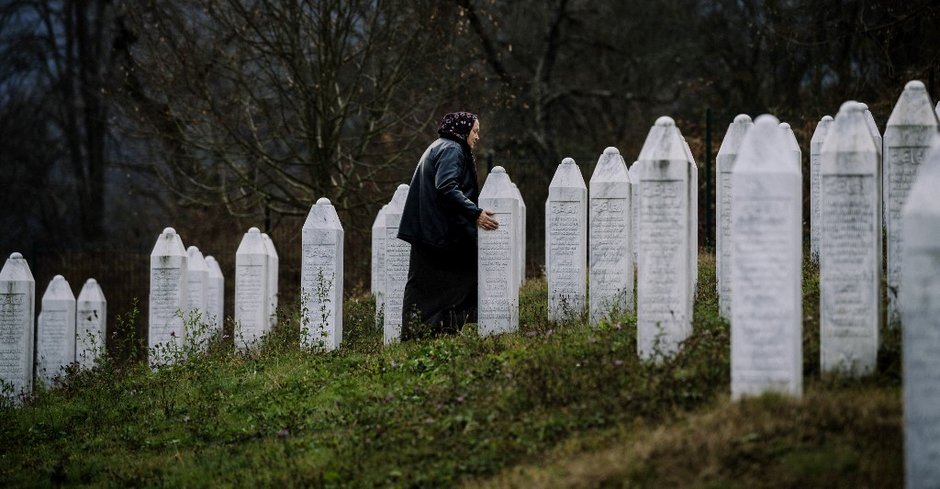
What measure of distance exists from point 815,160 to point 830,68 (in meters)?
9.82

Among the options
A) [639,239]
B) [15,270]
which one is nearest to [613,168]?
[639,239]

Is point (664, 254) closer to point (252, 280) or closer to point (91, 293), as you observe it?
point (252, 280)

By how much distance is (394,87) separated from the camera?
738 inches

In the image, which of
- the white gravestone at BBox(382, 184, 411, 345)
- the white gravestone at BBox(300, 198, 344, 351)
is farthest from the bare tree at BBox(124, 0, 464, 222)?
the white gravestone at BBox(300, 198, 344, 351)

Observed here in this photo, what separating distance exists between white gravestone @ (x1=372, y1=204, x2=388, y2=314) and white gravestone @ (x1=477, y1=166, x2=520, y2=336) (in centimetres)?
321

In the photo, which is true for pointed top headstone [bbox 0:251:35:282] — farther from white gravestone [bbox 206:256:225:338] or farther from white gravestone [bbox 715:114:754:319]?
white gravestone [bbox 715:114:754:319]

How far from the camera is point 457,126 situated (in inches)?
463

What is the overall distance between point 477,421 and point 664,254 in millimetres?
1762

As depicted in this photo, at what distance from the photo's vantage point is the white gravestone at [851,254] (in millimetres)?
7449

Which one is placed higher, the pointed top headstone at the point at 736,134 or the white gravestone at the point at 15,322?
the pointed top headstone at the point at 736,134

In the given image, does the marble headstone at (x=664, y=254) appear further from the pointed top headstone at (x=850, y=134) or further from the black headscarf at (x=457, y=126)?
the black headscarf at (x=457, y=126)

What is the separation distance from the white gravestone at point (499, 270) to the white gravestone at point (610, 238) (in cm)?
79

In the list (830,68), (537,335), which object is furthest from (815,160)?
(830,68)

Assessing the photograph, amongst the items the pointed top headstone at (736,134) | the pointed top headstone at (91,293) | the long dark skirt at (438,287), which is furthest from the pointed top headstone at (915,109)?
the pointed top headstone at (91,293)
